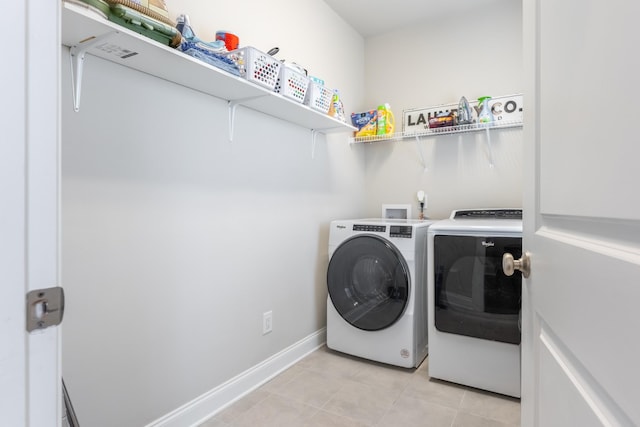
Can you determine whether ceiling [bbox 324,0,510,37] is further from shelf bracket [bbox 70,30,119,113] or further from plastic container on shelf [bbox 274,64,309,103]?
shelf bracket [bbox 70,30,119,113]

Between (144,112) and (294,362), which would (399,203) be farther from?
(144,112)

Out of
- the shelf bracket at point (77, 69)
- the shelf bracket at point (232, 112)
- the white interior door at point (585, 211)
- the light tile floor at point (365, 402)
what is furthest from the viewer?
the shelf bracket at point (232, 112)

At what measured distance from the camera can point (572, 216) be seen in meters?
0.54

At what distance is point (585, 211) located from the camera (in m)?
0.48

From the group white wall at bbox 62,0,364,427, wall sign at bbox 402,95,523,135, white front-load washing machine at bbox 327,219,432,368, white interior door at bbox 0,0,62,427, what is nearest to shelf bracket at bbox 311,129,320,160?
white wall at bbox 62,0,364,427

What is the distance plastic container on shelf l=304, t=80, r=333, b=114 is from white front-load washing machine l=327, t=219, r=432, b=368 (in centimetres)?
79

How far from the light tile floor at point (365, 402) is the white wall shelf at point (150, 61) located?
1.42 meters

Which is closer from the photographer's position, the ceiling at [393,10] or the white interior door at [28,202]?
the white interior door at [28,202]

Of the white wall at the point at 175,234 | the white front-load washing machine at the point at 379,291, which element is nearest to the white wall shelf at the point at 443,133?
the white wall at the point at 175,234

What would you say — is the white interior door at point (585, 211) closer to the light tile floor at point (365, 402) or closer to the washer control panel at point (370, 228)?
the light tile floor at point (365, 402)

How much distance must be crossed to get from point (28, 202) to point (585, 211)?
80 centimetres

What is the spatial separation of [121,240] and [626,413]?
1473 millimetres

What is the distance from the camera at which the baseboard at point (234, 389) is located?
1542mm

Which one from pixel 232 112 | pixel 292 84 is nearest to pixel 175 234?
pixel 232 112
